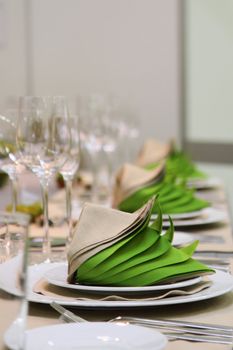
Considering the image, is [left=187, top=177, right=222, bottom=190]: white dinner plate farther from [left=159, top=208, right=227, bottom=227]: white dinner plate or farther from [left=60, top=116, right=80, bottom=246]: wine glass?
[left=60, top=116, right=80, bottom=246]: wine glass

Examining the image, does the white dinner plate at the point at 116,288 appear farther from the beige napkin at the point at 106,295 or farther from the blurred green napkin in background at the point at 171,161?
the blurred green napkin in background at the point at 171,161

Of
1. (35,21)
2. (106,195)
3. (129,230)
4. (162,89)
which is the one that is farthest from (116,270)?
(35,21)

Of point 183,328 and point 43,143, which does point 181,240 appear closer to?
point 43,143

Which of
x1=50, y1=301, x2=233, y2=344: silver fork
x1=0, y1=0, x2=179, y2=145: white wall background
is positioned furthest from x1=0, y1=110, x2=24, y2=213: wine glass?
x1=0, y1=0, x2=179, y2=145: white wall background

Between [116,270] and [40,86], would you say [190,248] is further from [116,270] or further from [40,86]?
[40,86]

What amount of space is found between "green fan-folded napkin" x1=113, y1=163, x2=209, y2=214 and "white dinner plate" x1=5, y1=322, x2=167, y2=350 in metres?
0.96

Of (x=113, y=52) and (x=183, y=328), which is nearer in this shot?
(x=183, y=328)

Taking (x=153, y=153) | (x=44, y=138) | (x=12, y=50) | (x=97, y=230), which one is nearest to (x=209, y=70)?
(x=12, y=50)

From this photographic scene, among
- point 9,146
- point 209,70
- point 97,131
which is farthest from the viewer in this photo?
point 209,70

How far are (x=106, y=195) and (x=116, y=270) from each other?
1508mm

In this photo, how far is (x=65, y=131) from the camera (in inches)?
61.0

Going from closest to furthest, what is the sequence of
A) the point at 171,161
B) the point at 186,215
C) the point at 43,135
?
1. the point at 43,135
2. the point at 186,215
3. the point at 171,161

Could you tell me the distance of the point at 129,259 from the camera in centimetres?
123

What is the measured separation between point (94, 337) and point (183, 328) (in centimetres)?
16
